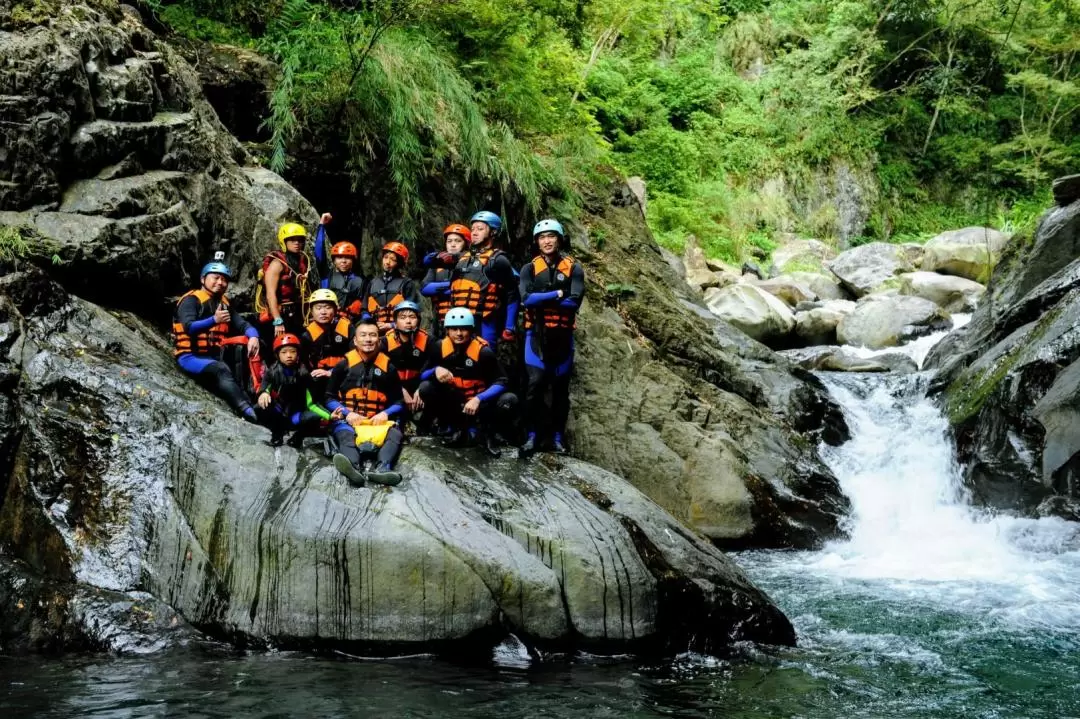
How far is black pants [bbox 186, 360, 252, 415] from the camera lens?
7.32 meters

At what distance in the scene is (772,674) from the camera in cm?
559

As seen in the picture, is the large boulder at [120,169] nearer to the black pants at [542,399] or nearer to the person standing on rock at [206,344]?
the person standing on rock at [206,344]

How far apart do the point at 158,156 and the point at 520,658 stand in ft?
19.0

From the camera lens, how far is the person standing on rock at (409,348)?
7.50 m

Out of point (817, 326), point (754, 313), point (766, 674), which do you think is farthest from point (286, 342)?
point (817, 326)

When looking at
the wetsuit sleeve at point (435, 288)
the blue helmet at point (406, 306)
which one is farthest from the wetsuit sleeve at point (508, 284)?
the blue helmet at point (406, 306)

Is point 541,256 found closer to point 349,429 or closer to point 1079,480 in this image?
point 349,429

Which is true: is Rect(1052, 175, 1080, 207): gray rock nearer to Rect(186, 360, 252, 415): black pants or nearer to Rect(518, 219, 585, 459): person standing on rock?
Rect(518, 219, 585, 459): person standing on rock

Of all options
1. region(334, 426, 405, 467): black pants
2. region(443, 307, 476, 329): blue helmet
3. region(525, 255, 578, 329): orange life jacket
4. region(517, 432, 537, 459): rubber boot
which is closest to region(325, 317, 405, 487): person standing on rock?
region(334, 426, 405, 467): black pants

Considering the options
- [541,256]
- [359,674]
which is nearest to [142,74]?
[541,256]

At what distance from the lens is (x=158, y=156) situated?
27.8 feet

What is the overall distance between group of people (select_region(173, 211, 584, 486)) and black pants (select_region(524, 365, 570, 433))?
1cm

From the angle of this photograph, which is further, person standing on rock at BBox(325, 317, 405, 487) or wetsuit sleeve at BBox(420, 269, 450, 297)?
wetsuit sleeve at BBox(420, 269, 450, 297)

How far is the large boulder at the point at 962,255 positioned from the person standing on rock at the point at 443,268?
47.7ft
